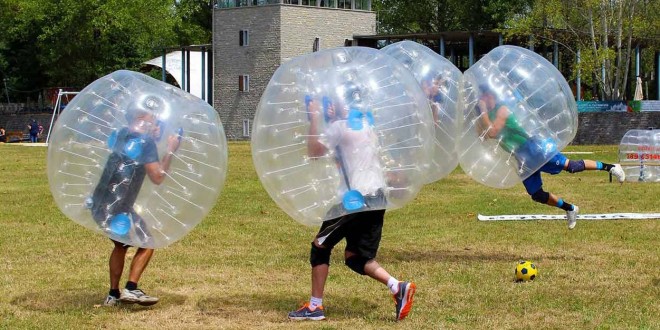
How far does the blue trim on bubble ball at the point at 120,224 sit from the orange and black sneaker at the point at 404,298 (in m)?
2.13

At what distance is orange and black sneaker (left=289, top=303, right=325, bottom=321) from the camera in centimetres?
777

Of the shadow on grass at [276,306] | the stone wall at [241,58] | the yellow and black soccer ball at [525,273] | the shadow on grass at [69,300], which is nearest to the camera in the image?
the shadow on grass at [276,306]

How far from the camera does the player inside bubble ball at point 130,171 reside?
7.66 m

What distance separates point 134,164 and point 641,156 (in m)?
16.6

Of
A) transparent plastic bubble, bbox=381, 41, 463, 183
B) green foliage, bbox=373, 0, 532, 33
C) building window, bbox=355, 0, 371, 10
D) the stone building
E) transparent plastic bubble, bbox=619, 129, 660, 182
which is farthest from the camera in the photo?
green foliage, bbox=373, 0, 532, 33

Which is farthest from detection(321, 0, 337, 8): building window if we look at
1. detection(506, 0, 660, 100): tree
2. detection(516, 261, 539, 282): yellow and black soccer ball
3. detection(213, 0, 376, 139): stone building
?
detection(516, 261, 539, 282): yellow and black soccer ball

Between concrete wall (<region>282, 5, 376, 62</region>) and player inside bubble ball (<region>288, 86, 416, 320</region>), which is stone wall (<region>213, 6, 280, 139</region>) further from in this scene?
player inside bubble ball (<region>288, 86, 416, 320</region>)

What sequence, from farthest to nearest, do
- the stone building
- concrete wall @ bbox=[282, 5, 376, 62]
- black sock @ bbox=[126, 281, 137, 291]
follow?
the stone building
concrete wall @ bbox=[282, 5, 376, 62]
black sock @ bbox=[126, 281, 137, 291]

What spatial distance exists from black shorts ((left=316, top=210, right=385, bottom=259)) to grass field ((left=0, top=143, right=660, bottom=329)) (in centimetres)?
56

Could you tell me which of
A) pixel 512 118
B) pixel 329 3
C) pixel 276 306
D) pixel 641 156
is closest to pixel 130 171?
pixel 276 306

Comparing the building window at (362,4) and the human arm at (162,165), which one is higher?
the building window at (362,4)

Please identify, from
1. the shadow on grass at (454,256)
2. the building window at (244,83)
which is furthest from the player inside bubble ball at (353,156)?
the building window at (244,83)

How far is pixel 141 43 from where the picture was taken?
7100cm

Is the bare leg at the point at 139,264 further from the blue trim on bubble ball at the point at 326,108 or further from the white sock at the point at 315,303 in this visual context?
the blue trim on bubble ball at the point at 326,108
